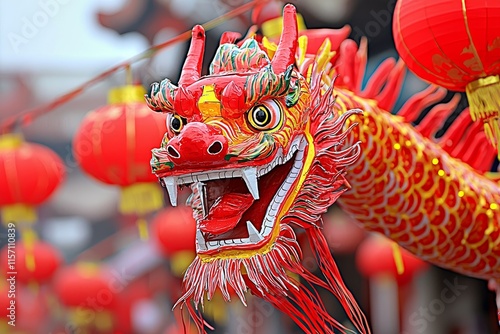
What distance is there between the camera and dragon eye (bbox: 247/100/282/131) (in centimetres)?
183

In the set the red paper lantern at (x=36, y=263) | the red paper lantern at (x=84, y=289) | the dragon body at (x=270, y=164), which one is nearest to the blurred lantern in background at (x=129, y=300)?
the red paper lantern at (x=84, y=289)

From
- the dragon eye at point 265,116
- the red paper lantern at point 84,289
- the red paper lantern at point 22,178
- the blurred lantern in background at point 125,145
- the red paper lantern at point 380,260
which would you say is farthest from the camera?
the red paper lantern at point 84,289

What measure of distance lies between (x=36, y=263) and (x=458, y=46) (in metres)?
4.22

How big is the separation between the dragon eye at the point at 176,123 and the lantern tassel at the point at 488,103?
2.54 feet

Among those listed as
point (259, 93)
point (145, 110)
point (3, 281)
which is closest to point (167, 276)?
point (3, 281)

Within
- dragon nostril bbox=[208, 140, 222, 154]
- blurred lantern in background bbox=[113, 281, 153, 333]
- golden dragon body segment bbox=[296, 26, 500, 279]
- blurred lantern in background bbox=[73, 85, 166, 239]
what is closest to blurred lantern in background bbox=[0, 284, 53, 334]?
blurred lantern in background bbox=[113, 281, 153, 333]

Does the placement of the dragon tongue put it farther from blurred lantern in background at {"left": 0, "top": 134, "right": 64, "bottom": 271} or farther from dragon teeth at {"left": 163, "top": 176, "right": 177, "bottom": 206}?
blurred lantern in background at {"left": 0, "top": 134, "right": 64, "bottom": 271}

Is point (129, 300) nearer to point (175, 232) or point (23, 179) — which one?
point (175, 232)

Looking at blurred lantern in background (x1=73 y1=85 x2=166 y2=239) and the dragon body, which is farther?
blurred lantern in background (x1=73 y1=85 x2=166 y2=239)

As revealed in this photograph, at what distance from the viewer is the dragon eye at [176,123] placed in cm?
187

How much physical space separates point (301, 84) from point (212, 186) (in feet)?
1.03

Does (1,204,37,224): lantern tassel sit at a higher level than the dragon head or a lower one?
lower

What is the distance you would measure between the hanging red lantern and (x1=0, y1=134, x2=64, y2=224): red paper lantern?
7.99 ft

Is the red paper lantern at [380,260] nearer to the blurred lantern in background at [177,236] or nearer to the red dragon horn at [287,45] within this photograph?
the blurred lantern in background at [177,236]
